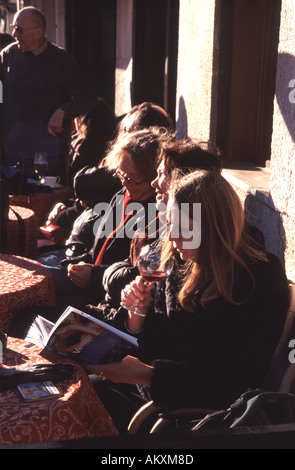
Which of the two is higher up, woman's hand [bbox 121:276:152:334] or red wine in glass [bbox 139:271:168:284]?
red wine in glass [bbox 139:271:168:284]

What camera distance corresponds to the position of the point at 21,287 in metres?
3.15

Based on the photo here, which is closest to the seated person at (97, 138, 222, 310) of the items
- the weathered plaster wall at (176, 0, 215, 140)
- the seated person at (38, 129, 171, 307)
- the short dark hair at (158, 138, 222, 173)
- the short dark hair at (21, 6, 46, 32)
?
the short dark hair at (158, 138, 222, 173)

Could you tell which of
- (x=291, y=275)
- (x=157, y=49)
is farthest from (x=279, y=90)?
(x=157, y=49)

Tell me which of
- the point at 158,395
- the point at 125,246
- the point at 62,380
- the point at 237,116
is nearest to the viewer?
the point at 62,380

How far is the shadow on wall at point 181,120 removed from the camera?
4.91m

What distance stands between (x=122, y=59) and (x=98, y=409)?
20.1 feet

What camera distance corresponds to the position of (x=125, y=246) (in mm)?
3438

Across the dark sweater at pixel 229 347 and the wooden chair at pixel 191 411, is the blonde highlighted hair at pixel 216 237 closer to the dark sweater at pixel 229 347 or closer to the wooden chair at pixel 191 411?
the dark sweater at pixel 229 347

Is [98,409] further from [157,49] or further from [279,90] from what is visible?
[157,49]

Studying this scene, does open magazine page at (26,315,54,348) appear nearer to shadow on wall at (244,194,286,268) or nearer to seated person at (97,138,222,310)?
seated person at (97,138,222,310)

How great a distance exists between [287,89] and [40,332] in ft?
4.98

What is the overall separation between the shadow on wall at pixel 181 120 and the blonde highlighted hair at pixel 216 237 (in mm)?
2692

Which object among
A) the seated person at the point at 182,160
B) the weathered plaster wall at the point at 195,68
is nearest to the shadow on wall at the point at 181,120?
A: the weathered plaster wall at the point at 195,68

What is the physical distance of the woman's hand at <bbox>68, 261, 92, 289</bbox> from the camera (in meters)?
3.44
